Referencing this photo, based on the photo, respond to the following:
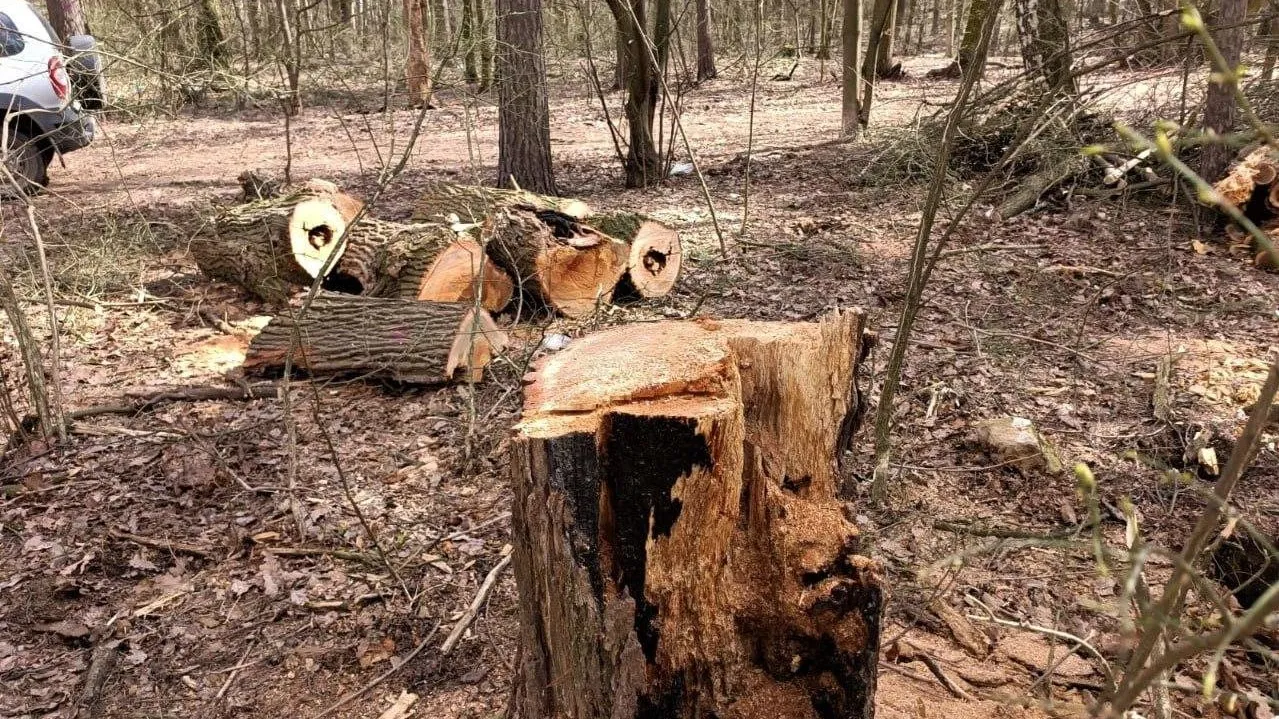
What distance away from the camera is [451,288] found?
530 centimetres

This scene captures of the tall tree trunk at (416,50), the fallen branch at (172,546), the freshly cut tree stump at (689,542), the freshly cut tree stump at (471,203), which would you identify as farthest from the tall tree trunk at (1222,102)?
the tall tree trunk at (416,50)

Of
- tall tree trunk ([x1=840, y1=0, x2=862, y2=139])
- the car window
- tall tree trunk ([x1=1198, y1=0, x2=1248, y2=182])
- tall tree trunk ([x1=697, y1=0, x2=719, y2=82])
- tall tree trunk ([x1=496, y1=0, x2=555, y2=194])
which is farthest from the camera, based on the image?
tall tree trunk ([x1=697, y1=0, x2=719, y2=82])

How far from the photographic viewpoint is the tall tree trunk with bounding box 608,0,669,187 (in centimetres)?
780

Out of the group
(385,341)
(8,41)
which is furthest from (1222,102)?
(8,41)

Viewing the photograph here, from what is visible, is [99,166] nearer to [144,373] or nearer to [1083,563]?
[144,373]

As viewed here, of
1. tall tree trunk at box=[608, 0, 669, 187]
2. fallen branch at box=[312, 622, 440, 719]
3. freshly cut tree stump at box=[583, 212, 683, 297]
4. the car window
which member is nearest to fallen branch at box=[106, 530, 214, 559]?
fallen branch at box=[312, 622, 440, 719]

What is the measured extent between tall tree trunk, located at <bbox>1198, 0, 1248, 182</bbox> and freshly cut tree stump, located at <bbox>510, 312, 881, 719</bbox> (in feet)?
15.7

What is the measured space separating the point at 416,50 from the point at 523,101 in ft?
23.5

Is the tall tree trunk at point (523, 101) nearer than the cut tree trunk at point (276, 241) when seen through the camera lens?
No

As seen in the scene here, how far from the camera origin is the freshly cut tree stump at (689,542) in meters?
1.83

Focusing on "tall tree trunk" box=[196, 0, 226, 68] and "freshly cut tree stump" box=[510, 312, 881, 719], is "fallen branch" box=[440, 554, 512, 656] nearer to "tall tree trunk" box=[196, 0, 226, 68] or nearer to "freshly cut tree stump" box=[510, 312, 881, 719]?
"freshly cut tree stump" box=[510, 312, 881, 719]

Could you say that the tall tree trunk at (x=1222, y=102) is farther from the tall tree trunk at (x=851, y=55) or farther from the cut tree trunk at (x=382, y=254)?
the cut tree trunk at (x=382, y=254)

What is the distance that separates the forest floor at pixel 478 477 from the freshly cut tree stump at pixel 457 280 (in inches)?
28.7

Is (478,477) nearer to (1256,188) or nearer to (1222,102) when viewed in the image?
(1222,102)
